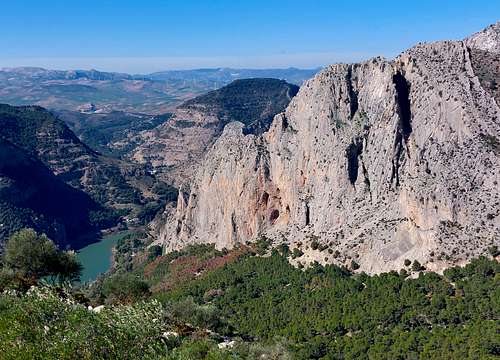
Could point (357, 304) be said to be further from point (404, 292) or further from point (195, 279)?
point (195, 279)

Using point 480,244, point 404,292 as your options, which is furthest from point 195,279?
point 480,244

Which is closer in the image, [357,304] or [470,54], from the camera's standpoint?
[357,304]

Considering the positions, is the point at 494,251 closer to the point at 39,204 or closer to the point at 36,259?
the point at 36,259

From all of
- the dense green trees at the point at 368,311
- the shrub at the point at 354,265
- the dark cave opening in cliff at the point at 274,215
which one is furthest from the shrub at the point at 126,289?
the dark cave opening in cliff at the point at 274,215

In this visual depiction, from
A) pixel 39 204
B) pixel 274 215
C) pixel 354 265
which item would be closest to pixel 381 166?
pixel 354 265

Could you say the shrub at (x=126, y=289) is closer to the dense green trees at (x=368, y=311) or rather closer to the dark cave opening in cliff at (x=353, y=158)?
the dense green trees at (x=368, y=311)

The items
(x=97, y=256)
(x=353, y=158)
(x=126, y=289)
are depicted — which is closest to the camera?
(x=126, y=289)
